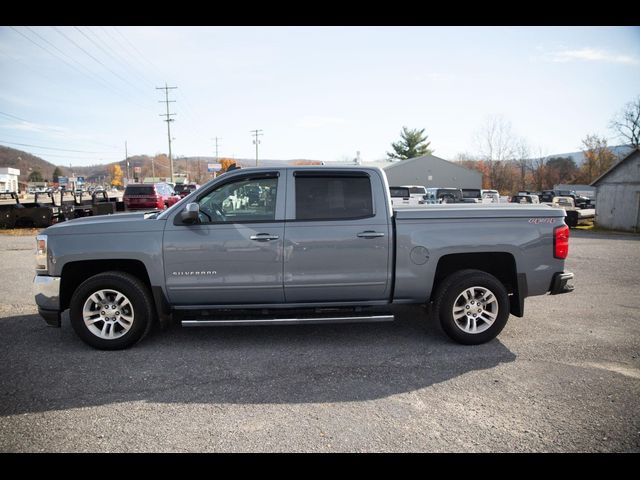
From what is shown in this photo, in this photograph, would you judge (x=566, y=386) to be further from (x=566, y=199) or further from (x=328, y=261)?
(x=566, y=199)

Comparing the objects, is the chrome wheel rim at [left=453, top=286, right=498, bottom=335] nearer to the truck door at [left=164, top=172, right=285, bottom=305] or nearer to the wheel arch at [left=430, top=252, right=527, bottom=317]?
the wheel arch at [left=430, top=252, right=527, bottom=317]

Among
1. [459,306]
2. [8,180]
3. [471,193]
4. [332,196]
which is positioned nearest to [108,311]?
[332,196]

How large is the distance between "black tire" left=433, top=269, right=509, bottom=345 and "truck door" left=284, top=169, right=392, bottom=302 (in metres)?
0.64

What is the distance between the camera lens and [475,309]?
4598mm

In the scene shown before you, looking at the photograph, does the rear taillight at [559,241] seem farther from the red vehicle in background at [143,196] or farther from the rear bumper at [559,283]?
the red vehicle in background at [143,196]

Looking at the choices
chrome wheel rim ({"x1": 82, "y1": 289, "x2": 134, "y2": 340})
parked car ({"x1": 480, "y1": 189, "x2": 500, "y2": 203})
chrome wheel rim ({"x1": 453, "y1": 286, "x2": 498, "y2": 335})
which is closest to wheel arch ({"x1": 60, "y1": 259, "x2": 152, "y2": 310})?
chrome wheel rim ({"x1": 82, "y1": 289, "x2": 134, "y2": 340})

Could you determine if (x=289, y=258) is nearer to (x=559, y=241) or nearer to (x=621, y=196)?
(x=559, y=241)

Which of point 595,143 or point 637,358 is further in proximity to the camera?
point 595,143

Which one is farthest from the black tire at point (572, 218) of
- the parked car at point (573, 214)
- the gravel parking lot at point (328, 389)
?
the gravel parking lot at point (328, 389)

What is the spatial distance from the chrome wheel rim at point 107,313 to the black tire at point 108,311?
0.09ft
